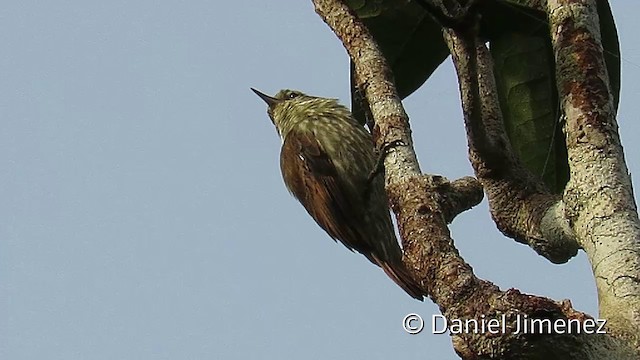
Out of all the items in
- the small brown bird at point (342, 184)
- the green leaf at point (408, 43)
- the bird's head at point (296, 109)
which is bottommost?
the green leaf at point (408, 43)

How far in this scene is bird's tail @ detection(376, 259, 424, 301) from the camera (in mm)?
5176

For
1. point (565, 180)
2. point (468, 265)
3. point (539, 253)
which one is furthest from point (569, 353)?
point (565, 180)

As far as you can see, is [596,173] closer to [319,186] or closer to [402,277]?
[402,277]

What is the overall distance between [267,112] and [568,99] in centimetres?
Result: 412

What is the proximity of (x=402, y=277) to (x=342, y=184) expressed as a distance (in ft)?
2.05

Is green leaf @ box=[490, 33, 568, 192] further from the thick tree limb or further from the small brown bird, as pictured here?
the small brown bird

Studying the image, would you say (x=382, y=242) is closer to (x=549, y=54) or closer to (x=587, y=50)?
(x=549, y=54)

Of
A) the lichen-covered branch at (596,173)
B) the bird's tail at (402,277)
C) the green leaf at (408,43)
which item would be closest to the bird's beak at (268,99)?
the bird's tail at (402,277)

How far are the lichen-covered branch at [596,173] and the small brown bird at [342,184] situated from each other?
2.62 metres

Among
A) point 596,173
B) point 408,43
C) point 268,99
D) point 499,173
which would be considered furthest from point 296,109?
point 596,173

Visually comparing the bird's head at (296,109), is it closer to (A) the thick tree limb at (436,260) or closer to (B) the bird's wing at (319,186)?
Answer: (B) the bird's wing at (319,186)

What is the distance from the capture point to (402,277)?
5305mm

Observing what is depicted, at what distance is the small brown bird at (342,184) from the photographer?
5.59 meters

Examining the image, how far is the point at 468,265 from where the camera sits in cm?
230
